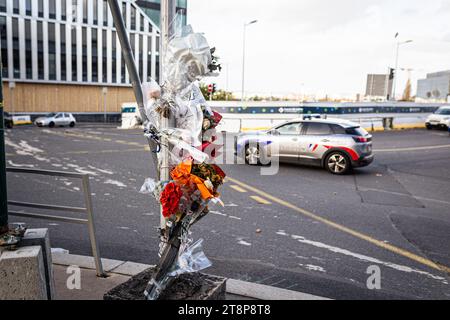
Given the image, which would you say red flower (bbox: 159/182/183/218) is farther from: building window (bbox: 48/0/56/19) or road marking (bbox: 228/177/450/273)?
building window (bbox: 48/0/56/19)

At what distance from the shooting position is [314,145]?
12414 mm

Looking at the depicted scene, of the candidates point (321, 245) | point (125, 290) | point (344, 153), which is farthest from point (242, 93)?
point (125, 290)

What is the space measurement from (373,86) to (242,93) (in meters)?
13.1

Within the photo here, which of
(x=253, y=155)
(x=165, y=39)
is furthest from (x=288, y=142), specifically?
(x=165, y=39)

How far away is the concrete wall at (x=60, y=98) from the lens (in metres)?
47.3

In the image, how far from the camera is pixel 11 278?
10.1 ft

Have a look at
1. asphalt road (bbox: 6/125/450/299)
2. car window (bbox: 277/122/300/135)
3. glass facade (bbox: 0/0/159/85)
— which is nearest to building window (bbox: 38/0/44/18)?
glass facade (bbox: 0/0/159/85)

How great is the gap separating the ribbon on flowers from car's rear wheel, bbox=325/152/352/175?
9.68 metres

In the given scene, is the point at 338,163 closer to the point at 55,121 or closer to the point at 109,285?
the point at 109,285

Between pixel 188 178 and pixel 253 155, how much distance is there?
10.3m

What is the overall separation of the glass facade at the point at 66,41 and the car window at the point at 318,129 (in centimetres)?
3578

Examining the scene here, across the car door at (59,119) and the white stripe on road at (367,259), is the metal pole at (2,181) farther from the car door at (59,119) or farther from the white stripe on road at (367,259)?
the car door at (59,119)

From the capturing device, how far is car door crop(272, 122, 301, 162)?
12.8 meters

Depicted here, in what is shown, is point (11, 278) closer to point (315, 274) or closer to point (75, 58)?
point (315, 274)
